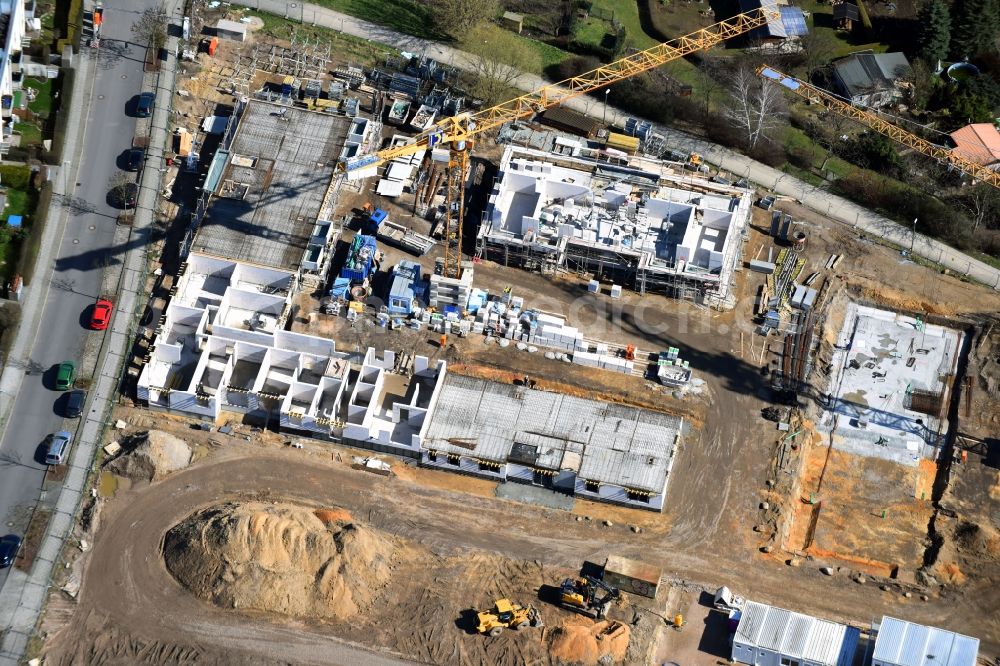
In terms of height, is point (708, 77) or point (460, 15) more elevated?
point (708, 77)

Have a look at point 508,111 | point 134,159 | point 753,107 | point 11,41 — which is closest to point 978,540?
point 753,107

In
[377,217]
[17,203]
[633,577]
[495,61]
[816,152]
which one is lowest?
[633,577]

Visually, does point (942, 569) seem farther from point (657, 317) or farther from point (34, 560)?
point (34, 560)

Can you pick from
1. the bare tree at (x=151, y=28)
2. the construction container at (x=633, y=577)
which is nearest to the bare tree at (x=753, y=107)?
the construction container at (x=633, y=577)

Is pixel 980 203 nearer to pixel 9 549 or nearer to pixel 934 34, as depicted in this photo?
pixel 934 34

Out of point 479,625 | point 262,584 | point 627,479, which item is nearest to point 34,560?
point 262,584

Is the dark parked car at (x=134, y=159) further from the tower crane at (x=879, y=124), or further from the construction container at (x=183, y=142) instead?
the tower crane at (x=879, y=124)
